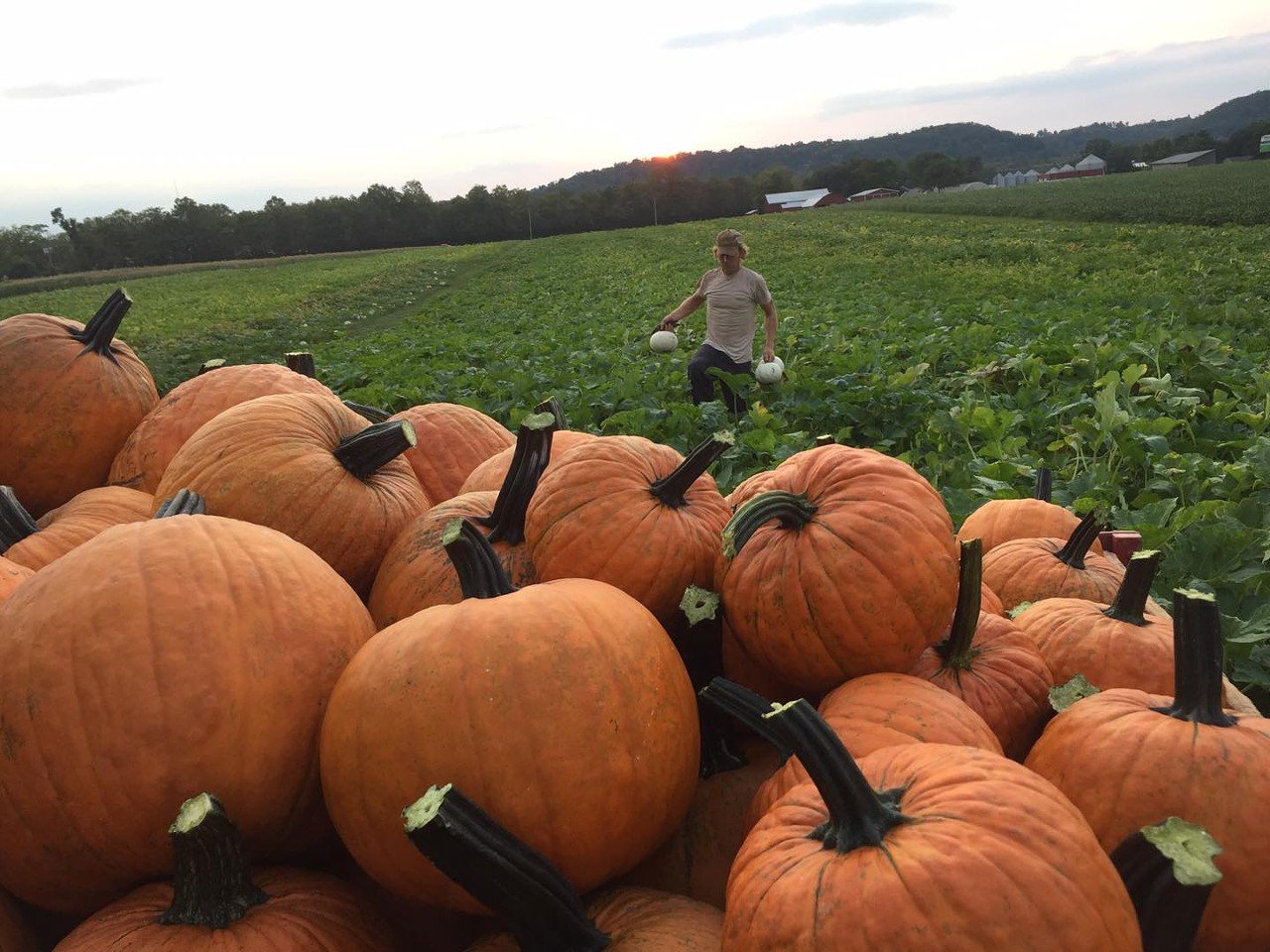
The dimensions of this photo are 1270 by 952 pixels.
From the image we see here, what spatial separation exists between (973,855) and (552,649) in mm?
732

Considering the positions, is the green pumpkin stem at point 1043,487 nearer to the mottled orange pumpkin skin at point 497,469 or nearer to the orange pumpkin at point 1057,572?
the orange pumpkin at point 1057,572

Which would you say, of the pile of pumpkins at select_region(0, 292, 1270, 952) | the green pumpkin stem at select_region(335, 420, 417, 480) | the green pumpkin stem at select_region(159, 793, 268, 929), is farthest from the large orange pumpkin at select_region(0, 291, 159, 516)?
the green pumpkin stem at select_region(159, 793, 268, 929)

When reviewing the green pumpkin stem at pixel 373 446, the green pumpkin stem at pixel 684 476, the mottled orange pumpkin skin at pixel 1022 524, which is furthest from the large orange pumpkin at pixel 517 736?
the mottled orange pumpkin skin at pixel 1022 524

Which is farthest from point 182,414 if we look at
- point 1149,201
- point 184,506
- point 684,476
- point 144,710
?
point 1149,201

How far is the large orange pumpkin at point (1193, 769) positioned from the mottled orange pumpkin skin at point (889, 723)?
0.17 meters

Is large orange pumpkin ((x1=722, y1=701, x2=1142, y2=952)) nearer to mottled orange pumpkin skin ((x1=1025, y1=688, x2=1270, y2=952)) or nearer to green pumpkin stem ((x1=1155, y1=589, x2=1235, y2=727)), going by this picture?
mottled orange pumpkin skin ((x1=1025, y1=688, x2=1270, y2=952))

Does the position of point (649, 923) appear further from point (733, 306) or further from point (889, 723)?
point (733, 306)

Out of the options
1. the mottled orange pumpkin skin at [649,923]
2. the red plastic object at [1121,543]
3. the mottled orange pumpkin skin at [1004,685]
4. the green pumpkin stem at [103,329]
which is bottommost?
the red plastic object at [1121,543]

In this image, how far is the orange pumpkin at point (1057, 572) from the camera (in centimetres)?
269

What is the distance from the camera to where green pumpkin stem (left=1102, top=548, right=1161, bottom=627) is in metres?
2.15

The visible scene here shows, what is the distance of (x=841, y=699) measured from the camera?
5.61ft

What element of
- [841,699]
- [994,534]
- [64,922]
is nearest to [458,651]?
[841,699]

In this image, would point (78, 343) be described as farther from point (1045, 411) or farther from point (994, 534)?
point (1045, 411)

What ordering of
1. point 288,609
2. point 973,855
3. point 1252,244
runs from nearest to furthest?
point 973,855 → point 288,609 → point 1252,244
